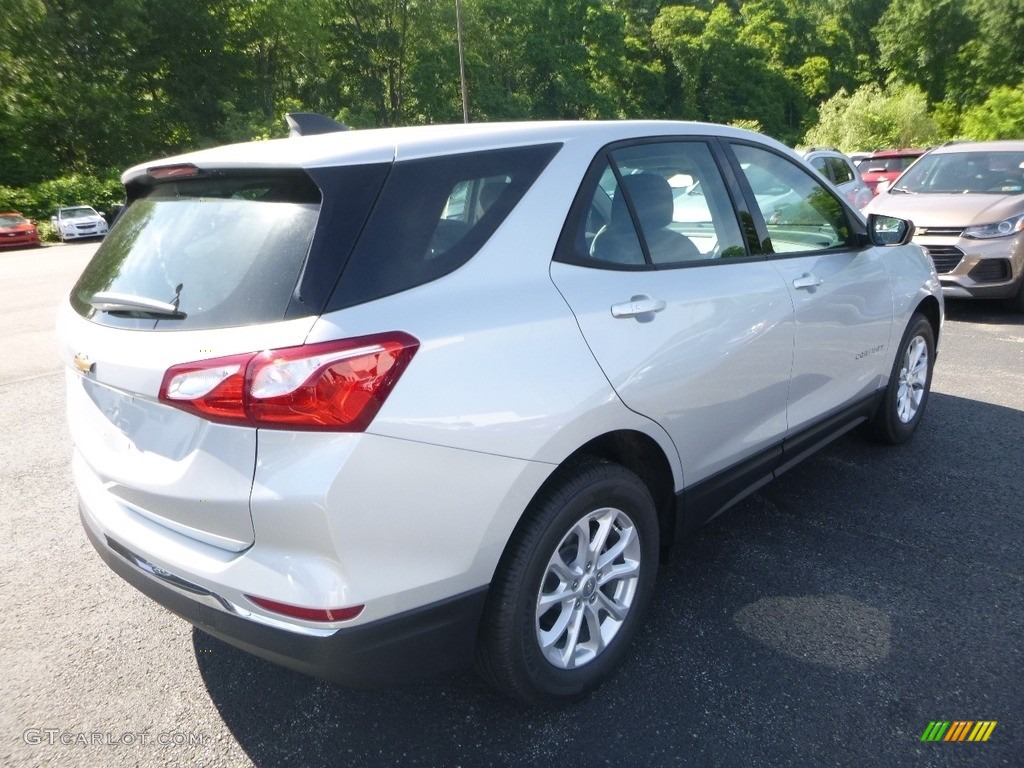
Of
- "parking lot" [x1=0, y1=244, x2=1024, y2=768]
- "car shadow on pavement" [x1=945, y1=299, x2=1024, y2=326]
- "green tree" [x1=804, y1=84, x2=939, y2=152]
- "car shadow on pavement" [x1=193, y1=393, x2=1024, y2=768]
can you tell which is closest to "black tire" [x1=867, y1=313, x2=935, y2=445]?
"parking lot" [x1=0, y1=244, x2=1024, y2=768]

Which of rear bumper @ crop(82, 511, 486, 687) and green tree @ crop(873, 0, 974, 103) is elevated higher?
rear bumper @ crop(82, 511, 486, 687)

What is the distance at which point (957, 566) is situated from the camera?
336 centimetres

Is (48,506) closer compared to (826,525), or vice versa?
(826,525)

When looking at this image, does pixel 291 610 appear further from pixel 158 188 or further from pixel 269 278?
pixel 158 188

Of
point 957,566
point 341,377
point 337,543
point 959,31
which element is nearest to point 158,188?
point 341,377

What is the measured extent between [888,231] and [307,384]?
329cm

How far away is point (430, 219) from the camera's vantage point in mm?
2178

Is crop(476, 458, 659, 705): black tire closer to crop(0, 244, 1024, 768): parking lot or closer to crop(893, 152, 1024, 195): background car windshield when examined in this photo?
crop(0, 244, 1024, 768): parking lot

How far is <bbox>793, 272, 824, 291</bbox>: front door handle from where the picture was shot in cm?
338

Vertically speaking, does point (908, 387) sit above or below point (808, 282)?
below

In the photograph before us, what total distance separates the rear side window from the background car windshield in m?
8.34

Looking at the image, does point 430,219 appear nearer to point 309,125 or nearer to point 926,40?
point 309,125

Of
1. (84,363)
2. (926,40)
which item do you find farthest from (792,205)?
(926,40)

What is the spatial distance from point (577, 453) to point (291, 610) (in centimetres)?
95
